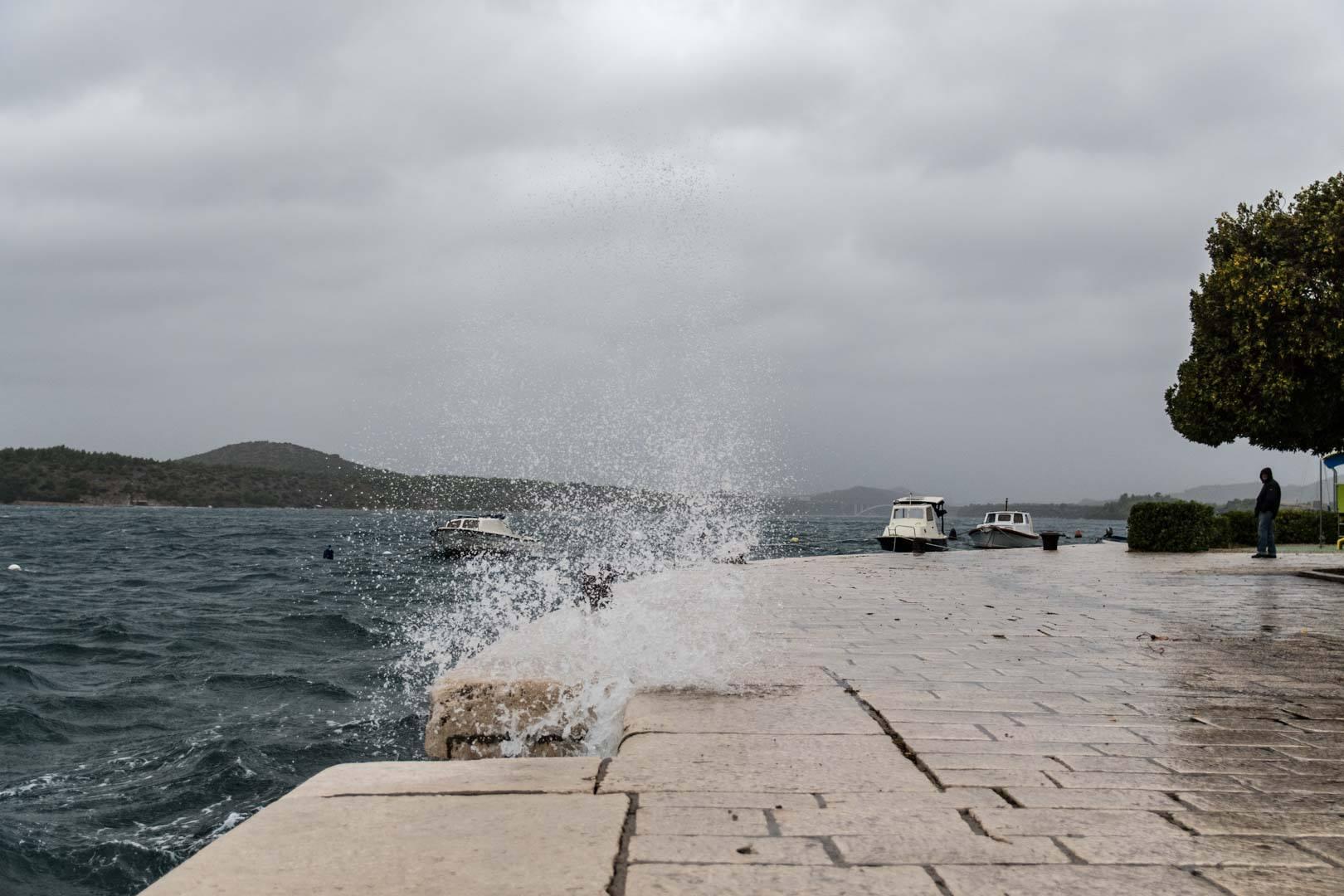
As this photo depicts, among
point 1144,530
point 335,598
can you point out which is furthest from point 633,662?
point 1144,530

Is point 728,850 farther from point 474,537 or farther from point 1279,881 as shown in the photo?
point 474,537

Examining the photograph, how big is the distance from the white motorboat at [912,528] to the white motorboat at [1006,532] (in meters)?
2.93

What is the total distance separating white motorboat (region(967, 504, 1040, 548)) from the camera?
Answer: 34.9m

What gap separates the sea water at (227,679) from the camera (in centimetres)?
605

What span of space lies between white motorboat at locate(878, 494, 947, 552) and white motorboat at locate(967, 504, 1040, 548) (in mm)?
2930

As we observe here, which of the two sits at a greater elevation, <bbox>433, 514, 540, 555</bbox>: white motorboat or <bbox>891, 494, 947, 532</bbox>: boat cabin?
<bbox>891, 494, 947, 532</bbox>: boat cabin

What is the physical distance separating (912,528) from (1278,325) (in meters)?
16.7

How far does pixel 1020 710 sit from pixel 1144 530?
21491 mm

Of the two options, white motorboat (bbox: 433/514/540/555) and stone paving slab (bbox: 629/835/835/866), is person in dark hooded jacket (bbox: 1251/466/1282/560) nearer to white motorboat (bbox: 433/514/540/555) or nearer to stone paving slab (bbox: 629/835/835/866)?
stone paving slab (bbox: 629/835/835/866)

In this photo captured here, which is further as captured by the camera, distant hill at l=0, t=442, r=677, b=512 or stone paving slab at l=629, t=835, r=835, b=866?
distant hill at l=0, t=442, r=677, b=512

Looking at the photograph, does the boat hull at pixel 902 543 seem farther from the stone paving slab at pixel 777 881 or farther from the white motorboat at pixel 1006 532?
the stone paving slab at pixel 777 881

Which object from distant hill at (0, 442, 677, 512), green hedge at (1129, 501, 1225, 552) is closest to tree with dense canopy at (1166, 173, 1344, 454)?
green hedge at (1129, 501, 1225, 552)

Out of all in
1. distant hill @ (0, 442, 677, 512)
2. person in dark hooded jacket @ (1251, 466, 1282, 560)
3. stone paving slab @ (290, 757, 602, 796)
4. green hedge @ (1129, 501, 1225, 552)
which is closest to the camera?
stone paving slab @ (290, 757, 602, 796)

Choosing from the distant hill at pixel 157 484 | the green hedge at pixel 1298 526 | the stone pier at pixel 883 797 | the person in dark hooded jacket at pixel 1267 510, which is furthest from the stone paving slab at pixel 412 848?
the distant hill at pixel 157 484
